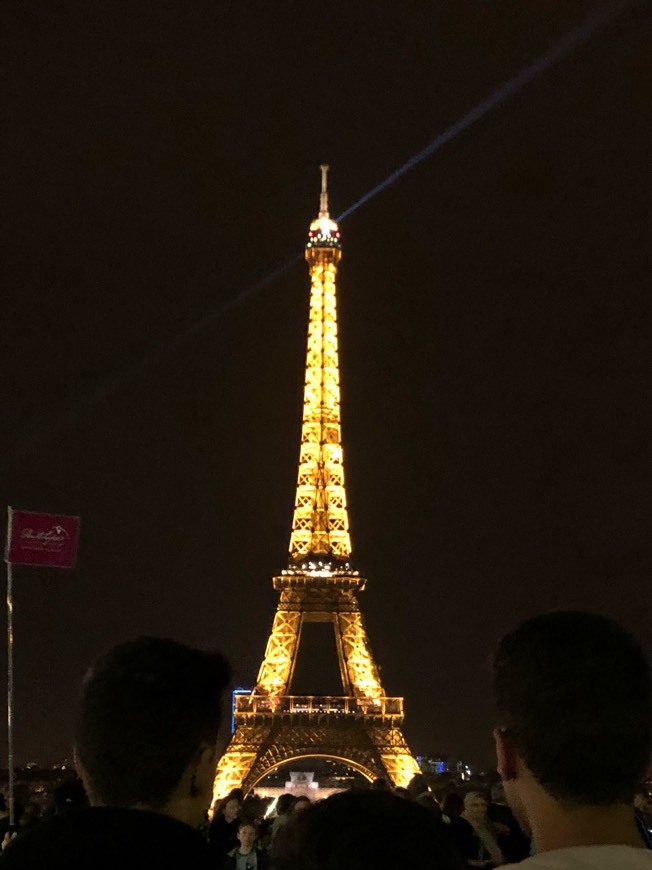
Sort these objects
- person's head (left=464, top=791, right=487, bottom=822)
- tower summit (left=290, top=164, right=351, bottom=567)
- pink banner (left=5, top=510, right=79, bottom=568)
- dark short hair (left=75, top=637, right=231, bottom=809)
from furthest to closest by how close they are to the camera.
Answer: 1. tower summit (left=290, top=164, right=351, bottom=567)
2. pink banner (left=5, top=510, right=79, bottom=568)
3. person's head (left=464, top=791, right=487, bottom=822)
4. dark short hair (left=75, top=637, right=231, bottom=809)

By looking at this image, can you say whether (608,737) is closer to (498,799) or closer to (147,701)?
(147,701)

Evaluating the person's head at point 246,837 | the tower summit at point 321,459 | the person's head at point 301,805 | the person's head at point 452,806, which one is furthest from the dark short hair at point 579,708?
the tower summit at point 321,459

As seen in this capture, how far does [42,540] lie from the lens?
18.2 metres

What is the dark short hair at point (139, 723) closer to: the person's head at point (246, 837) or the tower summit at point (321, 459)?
the person's head at point (246, 837)

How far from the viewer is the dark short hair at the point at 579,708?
123 inches

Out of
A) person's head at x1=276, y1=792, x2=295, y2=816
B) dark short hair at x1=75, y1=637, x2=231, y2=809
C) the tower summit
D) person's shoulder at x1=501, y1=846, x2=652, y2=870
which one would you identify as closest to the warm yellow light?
the tower summit

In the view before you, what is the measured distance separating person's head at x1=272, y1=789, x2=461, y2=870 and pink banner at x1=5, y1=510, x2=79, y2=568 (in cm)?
1514

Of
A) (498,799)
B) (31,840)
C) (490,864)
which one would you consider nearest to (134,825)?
(31,840)

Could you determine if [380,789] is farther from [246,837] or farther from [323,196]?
[323,196]

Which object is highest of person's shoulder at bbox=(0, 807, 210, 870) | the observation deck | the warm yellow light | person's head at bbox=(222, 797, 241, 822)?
the warm yellow light

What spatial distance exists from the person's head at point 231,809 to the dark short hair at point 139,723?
9.74 metres

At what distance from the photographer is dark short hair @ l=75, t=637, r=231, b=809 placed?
3.37 metres

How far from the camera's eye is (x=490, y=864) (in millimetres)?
8102

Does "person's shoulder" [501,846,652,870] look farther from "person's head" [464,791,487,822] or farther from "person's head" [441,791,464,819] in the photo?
"person's head" [441,791,464,819]
